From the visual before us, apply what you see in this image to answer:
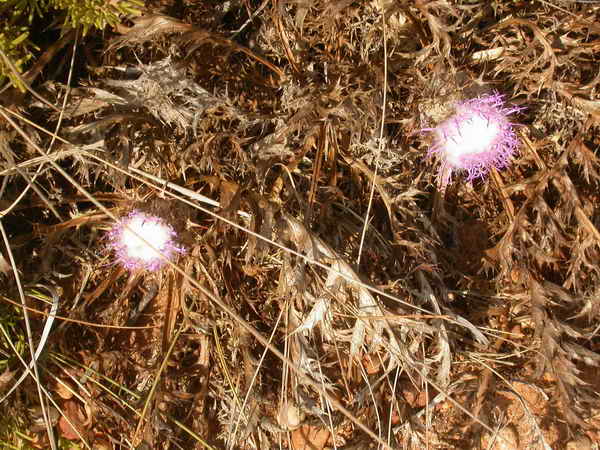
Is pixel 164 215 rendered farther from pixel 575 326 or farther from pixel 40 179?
pixel 575 326

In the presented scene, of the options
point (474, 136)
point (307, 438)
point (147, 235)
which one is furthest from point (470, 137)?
point (307, 438)

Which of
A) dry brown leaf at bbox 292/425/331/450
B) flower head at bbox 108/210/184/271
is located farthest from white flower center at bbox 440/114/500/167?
dry brown leaf at bbox 292/425/331/450

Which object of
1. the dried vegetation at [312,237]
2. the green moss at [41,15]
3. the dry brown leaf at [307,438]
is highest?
the green moss at [41,15]

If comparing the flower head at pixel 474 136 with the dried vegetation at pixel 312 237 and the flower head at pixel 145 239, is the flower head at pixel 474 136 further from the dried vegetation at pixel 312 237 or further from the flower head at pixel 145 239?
the flower head at pixel 145 239

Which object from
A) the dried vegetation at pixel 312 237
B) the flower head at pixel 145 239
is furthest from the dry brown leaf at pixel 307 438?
the flower head at pixel 145 239

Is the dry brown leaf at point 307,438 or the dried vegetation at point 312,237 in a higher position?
the dried vegetation at point 312,237

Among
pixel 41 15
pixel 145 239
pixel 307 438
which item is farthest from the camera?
pixel 307 438

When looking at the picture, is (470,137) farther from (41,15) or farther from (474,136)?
(41,15)
